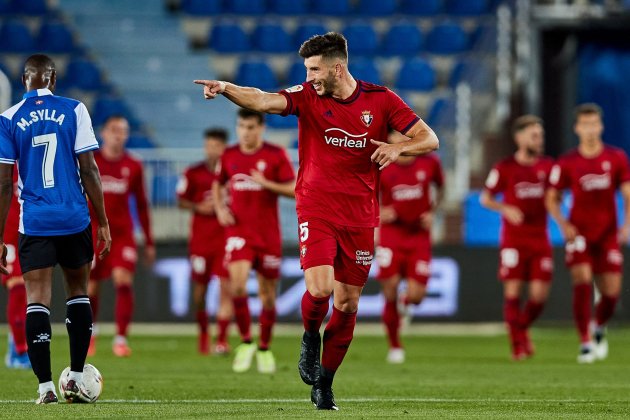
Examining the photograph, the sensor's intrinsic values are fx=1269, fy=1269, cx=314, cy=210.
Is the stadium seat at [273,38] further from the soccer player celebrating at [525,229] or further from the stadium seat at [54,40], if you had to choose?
the soccer player celebrating at [525,229]

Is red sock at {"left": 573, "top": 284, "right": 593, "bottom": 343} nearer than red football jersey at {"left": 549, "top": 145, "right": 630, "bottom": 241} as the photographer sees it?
No

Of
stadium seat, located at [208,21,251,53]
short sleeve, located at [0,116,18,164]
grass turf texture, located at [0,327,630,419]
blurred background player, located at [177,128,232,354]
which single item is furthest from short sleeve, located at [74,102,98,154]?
stadium seat, located at [208,21,251,53]

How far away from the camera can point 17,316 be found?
1157cm

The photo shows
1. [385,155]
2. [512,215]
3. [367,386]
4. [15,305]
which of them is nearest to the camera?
[385,155]

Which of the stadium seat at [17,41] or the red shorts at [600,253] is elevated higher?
the stadium seat at [17,41]

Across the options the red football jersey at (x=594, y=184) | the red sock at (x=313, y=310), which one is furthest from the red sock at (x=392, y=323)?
the red sock at (x=313, y=310)

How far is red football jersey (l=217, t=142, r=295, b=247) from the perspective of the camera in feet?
39.3

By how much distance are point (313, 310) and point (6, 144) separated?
83.6 inches

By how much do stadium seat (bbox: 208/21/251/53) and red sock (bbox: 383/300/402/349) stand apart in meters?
11.5

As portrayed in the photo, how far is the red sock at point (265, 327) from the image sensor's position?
1172cm

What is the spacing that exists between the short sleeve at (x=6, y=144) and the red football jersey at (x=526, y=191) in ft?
23.4

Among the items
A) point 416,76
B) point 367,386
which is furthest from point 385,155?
point 416,76

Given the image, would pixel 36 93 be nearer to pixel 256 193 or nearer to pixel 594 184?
pixel 256 193

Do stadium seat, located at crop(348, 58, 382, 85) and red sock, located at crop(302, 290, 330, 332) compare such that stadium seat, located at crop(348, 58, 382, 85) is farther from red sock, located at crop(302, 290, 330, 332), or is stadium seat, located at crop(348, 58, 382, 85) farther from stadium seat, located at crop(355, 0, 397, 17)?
red sock, located at crop(302, 290, 330, 332)
